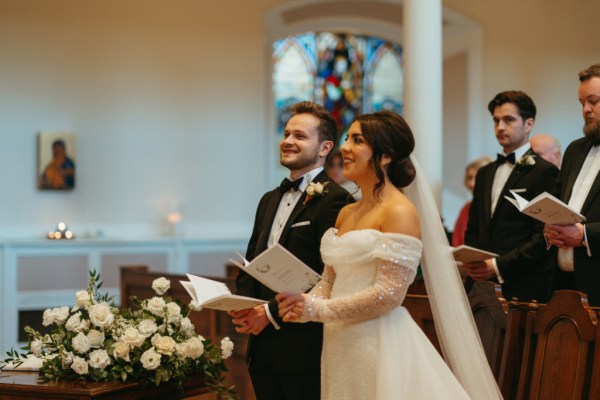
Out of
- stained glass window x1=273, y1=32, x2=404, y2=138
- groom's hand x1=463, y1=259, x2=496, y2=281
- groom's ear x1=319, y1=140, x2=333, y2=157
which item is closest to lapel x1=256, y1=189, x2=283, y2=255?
groom's ear x1=319, y1=140, x2=333, y2=157

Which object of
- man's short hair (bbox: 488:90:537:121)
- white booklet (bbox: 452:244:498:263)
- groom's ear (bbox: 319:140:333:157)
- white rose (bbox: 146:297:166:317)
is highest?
man's short hair (bbox: 488:90:537:121)

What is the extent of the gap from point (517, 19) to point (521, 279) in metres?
6.67

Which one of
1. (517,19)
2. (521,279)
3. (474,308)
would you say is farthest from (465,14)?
(474,308)

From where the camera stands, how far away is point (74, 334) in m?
3.63

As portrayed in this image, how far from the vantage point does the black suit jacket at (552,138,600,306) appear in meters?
4.06

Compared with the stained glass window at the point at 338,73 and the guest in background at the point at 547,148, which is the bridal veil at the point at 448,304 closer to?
the guest in background at the point at 547,148

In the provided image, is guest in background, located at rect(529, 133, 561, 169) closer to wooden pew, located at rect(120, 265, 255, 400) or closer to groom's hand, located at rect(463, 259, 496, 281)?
groom's hand, located at rect(463, 259, 496, 281)

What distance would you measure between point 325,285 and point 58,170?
6.70 metres

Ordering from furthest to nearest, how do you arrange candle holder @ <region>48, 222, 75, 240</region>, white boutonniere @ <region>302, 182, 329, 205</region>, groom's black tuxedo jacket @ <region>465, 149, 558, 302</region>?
candle holder @ <region>48, 222, 75, 240</region> → groom's black tuxedo jacket @ <region>465, 149, 558, 302</region> → white boutonniere @ <region>302, 182, 329, 205</region>

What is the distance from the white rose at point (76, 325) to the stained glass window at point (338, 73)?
823cm

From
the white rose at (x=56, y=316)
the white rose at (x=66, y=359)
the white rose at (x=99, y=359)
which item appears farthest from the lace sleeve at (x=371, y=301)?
the white rose at (x=56, y=316)

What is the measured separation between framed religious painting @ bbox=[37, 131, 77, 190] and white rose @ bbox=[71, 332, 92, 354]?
20.3ft

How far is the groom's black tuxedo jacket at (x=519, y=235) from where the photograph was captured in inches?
182

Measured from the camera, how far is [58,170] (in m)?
9.47
